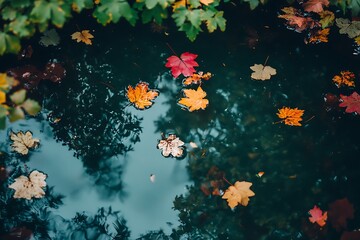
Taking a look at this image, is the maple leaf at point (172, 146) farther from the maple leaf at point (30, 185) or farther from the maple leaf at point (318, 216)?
the maple leaf at point (318, 216)

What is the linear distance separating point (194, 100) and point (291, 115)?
87cm

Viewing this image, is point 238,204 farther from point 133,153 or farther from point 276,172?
point 133,153

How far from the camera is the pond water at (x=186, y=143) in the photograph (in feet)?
7.64

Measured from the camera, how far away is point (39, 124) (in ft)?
8.45

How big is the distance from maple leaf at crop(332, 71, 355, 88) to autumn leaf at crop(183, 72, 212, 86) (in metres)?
1.22

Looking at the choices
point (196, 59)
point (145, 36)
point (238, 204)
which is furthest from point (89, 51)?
point (238, 204)

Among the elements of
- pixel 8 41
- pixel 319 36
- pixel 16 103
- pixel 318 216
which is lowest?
pixel 318 216

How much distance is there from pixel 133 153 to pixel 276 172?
1178 millimetres

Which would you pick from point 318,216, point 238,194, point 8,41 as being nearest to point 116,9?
point 8,41

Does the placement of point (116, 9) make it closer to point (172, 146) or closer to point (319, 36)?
point (172, 146)

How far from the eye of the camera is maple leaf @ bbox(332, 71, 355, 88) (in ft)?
9.77

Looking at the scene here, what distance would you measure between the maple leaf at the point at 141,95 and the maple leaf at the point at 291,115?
1135mm

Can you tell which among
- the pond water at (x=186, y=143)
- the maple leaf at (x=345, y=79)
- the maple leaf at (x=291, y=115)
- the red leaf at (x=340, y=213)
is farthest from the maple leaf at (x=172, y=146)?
the maple leaf at (x=345, y=79)

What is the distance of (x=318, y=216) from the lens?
238 cm
